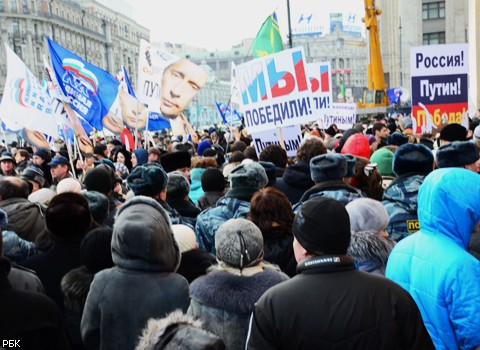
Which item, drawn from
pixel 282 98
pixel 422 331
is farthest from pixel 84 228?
pixel 282 98

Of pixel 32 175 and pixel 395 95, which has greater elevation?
pixel 395 95

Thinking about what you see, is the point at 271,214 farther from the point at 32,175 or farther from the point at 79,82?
the point at 79,82

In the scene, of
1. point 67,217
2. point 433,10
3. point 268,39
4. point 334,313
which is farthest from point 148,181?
point 433,10

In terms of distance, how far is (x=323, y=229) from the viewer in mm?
2453

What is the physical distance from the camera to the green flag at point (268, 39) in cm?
1348

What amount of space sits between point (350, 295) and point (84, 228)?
2280mm

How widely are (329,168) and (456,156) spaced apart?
1.02m

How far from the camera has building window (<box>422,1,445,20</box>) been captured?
55094 millimetres

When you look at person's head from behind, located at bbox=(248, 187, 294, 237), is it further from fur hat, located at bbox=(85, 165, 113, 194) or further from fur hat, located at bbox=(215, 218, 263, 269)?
fur hat, located at bbox=(85, 165, 113, 194)

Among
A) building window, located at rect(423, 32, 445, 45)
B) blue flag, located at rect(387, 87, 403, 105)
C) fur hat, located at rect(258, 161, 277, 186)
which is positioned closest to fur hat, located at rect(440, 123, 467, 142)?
fur hat, located at rect(258, 161, 277, 186)

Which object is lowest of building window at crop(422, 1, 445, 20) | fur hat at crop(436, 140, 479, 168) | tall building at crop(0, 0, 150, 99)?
fur hat at crop(436, 140, 479, 168)

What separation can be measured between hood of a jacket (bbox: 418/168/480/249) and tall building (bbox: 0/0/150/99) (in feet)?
252

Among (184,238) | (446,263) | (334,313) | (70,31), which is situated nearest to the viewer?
(334,313)

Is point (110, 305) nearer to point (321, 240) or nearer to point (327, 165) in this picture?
point (321, 240)
